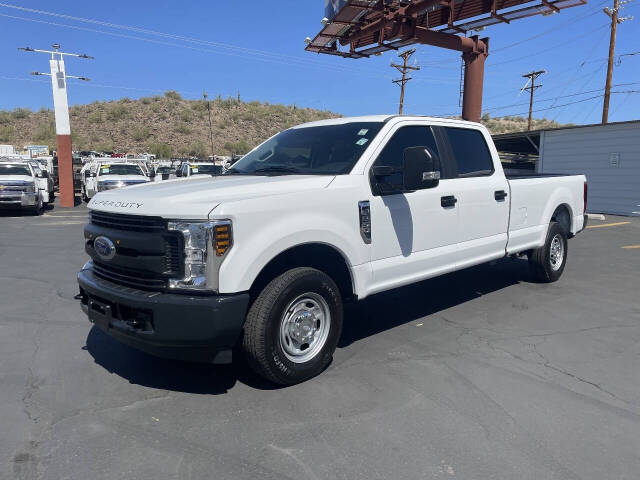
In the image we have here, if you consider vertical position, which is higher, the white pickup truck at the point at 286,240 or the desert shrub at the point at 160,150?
the desert shrub at the point at 160,150

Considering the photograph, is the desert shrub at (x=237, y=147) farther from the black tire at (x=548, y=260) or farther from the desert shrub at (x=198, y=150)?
the black tire at (x=548, y=260)

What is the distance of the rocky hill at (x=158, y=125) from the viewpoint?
52.5 metres

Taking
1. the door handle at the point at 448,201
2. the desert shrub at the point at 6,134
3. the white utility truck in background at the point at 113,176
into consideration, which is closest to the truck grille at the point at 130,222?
the door handle at the point at 448,201

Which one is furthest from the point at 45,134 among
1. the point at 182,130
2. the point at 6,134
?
the point at 182,130

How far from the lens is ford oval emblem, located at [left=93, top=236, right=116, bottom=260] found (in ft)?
11.5

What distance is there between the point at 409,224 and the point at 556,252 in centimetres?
367

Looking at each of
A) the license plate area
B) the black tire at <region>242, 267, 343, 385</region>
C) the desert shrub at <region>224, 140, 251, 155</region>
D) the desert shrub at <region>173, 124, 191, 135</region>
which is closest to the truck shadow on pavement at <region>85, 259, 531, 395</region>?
the black tire at <region>242, 267, 343, 385</region>

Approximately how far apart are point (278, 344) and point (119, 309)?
1.13 metres

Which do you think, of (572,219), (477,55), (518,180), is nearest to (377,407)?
(518,180)

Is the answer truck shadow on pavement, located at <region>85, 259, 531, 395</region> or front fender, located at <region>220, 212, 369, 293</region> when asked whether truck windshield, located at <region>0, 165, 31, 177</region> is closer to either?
truck shadow on pavement, located at <region>85, 259, 531, 395</region>

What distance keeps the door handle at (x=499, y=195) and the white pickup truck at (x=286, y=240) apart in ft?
0.42

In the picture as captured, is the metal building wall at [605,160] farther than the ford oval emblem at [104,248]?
Yes

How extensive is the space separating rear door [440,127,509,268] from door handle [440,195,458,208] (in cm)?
11

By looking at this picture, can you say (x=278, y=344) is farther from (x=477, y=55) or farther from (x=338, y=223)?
(x=477, y=55)
